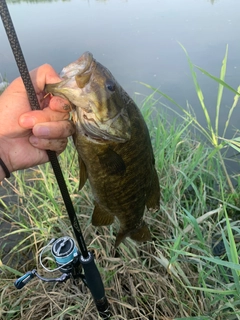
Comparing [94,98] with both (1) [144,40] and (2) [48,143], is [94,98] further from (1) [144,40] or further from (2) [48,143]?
(1) [144,40]

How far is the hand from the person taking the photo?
1.35 m

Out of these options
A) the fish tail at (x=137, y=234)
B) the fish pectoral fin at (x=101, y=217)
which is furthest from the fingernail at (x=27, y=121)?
the fish tail at (x=137, y=234)

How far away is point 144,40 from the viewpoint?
7383 mm

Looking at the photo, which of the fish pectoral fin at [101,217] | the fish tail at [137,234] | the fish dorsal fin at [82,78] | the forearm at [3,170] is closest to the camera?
the fish dorsal fin at [82,78]

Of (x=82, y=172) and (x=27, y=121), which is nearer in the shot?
(x=27, y=121)

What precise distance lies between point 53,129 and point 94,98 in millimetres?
231

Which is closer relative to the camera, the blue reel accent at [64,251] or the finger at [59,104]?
the finger at [59,104]

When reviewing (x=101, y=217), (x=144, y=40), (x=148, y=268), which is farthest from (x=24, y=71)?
(x=144, y=40)

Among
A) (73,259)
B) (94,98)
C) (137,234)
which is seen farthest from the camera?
(137,234)

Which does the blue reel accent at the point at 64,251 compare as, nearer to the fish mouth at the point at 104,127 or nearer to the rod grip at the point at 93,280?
the rod grip at the point at 93,280

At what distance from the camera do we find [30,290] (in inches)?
83.2

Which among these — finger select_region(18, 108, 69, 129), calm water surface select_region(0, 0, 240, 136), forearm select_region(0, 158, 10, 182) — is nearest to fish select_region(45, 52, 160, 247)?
finger select_region(18, 108, 69, 129)

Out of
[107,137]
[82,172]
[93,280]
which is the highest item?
[107,137]

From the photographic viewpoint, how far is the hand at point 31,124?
1350 mm
